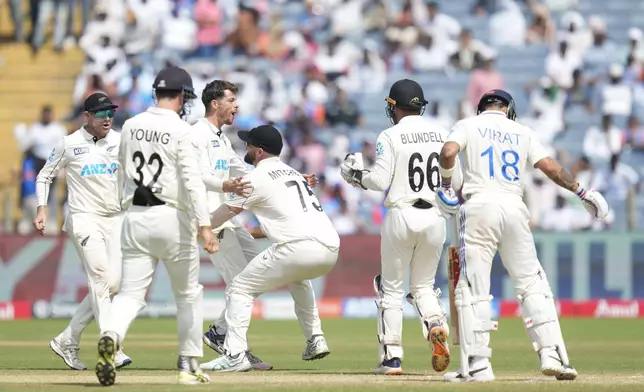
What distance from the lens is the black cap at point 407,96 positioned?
1005 cm

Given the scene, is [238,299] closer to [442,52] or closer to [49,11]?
[442,52]

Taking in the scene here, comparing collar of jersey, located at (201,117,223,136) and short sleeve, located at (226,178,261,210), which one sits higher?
collar of jersey, located at (201,117,223,136)

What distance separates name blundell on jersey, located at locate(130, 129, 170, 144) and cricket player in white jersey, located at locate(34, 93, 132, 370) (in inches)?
89.4

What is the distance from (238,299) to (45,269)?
10288 millimetres

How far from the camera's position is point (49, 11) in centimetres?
2556

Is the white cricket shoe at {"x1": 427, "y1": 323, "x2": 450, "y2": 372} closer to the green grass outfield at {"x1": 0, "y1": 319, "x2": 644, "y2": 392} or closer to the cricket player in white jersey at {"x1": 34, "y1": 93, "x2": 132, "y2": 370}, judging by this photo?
the green grass outfield at {"x1": 0, "y1": 319, "x2": 644, "y2": 392}

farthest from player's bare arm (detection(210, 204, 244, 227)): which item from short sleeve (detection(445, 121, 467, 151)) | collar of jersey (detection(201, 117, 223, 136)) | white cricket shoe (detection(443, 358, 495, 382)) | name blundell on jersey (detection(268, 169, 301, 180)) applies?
white cricket shoe (detection(443, 358, 495, 382))

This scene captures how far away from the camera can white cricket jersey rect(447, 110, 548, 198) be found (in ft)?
29.7

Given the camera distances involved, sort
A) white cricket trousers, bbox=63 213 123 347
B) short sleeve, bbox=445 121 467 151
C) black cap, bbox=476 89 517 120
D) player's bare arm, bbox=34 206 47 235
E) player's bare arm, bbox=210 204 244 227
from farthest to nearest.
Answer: player's bare arm, bbox=34 206 47 235 < white cricket trousers, bbox=63 213 123 347 < player's bare arm, bbox=210 204 244 227 < black cap, bbox=476 89 517 120 < short sleeve, bbox=445 121 467 151

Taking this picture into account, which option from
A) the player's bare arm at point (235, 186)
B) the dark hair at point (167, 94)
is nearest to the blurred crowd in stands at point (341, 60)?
the player's bare arm at point (235, 186)

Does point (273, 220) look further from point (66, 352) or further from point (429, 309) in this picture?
point (66, 352)

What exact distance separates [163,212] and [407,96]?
95.9 inches

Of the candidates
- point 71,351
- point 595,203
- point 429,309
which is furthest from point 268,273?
point 595,203

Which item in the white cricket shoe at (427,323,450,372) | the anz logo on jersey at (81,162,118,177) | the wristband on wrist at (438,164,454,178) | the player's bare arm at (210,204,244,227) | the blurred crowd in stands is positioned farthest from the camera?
the blurred crowd in stands
